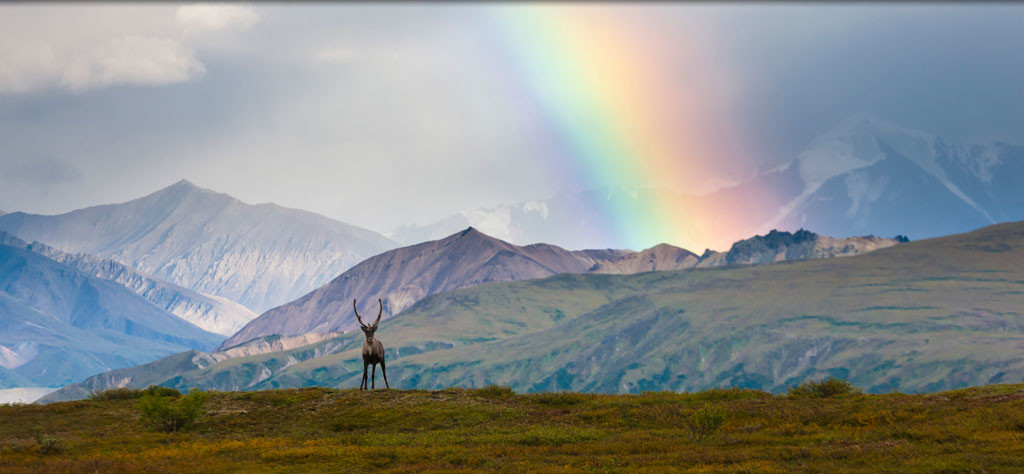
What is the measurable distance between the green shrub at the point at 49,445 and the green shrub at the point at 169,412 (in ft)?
19.5

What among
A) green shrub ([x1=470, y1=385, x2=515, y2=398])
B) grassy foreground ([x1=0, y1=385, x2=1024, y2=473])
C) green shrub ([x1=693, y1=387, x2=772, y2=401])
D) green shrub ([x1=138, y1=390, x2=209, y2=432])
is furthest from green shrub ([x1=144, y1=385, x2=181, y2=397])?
green shrub ([x1=693, y1=387, x2=772, y2=401])

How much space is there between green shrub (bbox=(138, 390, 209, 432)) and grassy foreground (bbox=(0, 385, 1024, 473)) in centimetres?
77

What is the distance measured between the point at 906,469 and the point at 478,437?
18.4 m

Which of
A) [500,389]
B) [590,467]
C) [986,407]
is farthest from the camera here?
[500,389]

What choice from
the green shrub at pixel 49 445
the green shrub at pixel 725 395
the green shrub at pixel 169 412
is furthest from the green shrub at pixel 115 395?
the green shrub at pixel 725 395

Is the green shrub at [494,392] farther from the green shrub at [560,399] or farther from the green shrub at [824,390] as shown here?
the green shrub at [824,390]

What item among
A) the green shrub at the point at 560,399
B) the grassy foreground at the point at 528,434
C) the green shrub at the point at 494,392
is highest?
the green shrub at the point at 494,392

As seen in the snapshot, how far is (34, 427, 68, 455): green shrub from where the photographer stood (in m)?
36.5

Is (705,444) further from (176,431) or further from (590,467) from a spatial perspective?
(176,431)

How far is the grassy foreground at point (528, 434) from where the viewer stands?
32.7m

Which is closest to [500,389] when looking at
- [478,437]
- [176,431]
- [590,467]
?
[478,437]

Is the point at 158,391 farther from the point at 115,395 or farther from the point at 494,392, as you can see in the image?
the point at 494,392

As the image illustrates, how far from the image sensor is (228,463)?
34.8m

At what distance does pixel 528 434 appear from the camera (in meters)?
40.0
